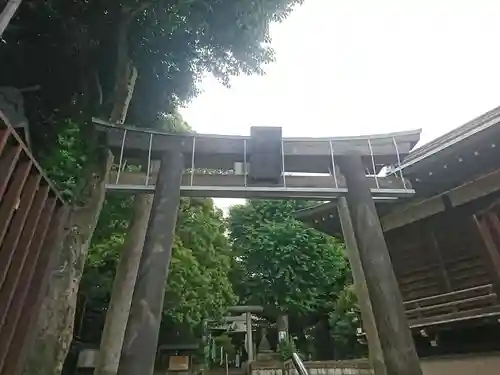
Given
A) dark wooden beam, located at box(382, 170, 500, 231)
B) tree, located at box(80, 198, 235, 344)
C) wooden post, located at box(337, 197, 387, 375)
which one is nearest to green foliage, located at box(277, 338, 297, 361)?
tree, located at box(80, 198, 235, 344)

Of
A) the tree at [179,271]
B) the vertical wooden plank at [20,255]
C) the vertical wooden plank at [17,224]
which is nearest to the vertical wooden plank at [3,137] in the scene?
the vertical wooden plank at [17,224]

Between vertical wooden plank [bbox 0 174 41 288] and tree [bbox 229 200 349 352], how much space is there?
16.1 metres

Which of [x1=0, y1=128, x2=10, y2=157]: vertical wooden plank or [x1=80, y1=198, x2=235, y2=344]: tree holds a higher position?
[x1=80, y1=198, x2=235, y2=344]: tree

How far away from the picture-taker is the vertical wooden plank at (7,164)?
3.15m

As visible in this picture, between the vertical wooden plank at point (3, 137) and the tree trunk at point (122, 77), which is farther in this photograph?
the tree trunk at point (122, 77)

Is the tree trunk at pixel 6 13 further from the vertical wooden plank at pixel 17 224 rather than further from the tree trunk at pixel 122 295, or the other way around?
the tree trunk at pixel 122 295

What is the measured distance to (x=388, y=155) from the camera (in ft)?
18.5

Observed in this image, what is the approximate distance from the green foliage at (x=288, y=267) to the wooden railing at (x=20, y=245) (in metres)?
15.5

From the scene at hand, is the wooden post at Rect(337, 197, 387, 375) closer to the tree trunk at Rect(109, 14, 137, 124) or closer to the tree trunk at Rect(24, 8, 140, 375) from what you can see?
the tree trunk at Rect(24, 8, 140, 375)

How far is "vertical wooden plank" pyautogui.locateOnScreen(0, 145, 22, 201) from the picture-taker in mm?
3146

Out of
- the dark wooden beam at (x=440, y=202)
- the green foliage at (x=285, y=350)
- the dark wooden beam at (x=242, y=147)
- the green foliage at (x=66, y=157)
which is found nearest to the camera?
the dark wooden beam at (x=242, y=147)

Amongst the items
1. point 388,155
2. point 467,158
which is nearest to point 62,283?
point 388,155

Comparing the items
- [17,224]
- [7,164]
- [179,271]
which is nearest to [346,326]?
[179,271]

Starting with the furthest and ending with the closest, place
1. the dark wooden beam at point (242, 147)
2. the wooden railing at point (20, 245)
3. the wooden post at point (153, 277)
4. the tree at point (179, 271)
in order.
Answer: the tree at point (179, 271)
the dark wooden beam at point (242, 147)
the wooden post at point (153, 277)
the wooden railing at point (20, 245)
